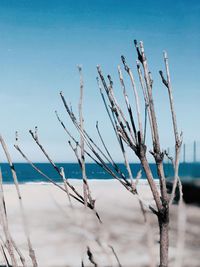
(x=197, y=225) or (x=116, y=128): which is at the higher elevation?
(x=116, y=128)

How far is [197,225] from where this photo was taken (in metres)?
14.5

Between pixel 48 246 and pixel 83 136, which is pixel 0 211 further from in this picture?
pixel 48 246

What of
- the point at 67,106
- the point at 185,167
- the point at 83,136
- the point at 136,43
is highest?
the point at 136,43

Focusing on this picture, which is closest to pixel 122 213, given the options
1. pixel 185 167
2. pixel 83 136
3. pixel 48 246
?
pixel 185 167

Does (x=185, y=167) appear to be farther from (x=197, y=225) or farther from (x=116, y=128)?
(x=116, y=128)

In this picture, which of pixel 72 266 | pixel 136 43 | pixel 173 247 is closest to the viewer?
pixel 136 43

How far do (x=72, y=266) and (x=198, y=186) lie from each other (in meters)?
11.9

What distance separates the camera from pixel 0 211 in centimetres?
153

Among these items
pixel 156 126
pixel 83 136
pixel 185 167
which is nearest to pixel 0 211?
pixel 83 136

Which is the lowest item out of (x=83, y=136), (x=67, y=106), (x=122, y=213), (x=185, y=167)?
(x=122, y=213)

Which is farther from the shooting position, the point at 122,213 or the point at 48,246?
the point at 122,213

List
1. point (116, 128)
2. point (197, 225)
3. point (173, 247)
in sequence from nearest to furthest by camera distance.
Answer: point (116, 128) → point (173, 247) → point (197, 225)

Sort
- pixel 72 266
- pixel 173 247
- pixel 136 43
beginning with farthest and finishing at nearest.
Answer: pixel 173 247 < pixel 72 266 < pixel 136 43

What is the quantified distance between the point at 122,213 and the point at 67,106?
16.6 metres
